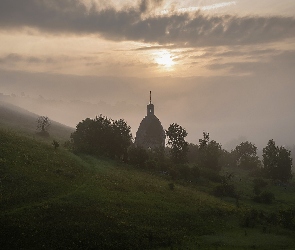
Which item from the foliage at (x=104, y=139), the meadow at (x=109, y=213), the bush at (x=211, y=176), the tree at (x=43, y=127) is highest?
the tree at (x=43, y=127)

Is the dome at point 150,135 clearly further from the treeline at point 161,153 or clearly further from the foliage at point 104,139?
the foliage at point 104,139

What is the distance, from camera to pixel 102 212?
39.4 meters

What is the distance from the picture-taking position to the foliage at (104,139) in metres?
76.2

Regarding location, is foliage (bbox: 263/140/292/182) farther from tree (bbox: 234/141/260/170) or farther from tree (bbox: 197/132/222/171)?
tree (bbox: 234/141/260/170)

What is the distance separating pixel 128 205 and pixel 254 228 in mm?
17874

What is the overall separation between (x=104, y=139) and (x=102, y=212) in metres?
40.9

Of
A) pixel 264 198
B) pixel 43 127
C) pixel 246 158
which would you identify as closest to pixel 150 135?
pixel 246 158

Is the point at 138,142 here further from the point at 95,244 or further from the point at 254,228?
the point at 95,244

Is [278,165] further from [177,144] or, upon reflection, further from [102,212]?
[102,212]

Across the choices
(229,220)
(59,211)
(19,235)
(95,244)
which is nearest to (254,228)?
(229,220)

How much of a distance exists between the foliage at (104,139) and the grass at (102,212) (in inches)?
722

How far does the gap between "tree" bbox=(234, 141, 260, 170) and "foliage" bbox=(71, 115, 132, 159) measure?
44127mm

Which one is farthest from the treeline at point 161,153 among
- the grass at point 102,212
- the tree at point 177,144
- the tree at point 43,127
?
the tree at point 43,127

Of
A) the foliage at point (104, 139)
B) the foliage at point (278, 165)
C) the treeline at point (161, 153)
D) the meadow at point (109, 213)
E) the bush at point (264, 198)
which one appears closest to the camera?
the meadow at point (109, 213)
